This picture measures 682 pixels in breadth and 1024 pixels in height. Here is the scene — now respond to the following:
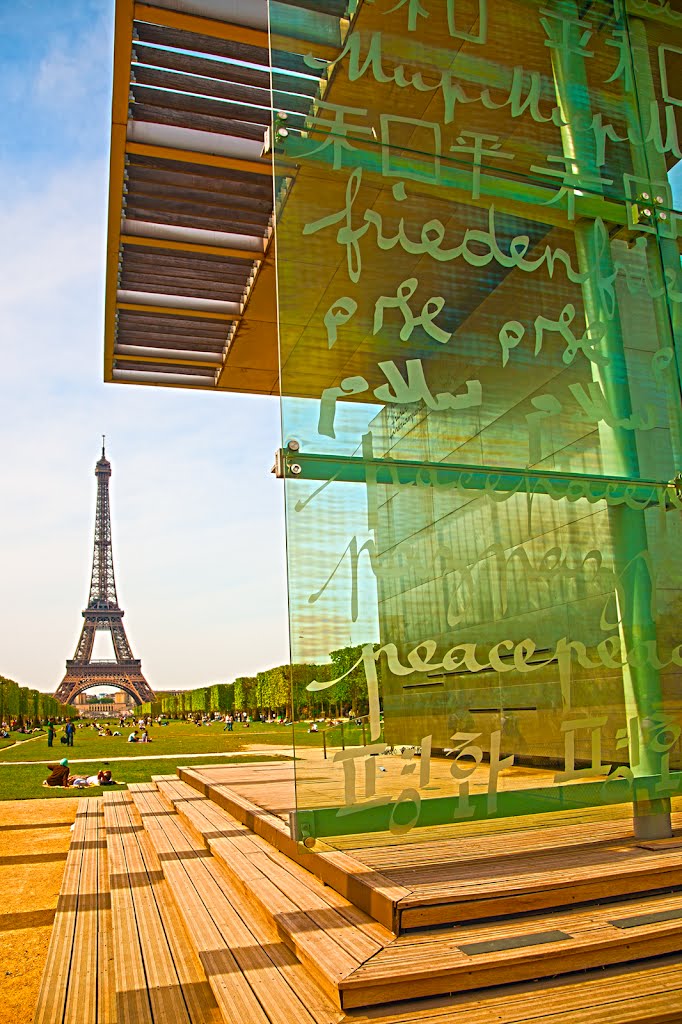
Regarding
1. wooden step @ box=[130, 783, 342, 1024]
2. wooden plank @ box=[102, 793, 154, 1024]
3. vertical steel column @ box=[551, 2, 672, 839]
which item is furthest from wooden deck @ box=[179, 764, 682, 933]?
wooden plank @ box=[102, 793, 154, 1024]

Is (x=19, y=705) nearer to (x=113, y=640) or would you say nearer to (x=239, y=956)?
(x=113, y=640)

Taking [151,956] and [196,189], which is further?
[196,189]

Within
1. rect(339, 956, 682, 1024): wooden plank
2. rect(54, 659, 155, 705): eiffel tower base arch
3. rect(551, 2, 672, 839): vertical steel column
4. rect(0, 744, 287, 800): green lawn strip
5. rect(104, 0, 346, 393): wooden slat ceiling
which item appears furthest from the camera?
rect(54, 659, 155, 705): eiffel tower base arch

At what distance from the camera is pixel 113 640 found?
7062cm

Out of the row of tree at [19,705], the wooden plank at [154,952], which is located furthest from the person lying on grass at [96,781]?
the row of tree at [19,705]

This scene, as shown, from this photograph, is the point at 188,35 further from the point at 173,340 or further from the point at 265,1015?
the point at 265,1015

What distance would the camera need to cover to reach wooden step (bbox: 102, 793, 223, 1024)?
107 inches

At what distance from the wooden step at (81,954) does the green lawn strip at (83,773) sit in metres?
5.78

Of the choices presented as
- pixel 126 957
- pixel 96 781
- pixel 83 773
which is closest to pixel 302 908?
pixel 126 957

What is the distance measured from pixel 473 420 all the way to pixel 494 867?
198cm

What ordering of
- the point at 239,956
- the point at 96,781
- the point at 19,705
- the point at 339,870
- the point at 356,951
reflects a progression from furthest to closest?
1. the point at 19,705
2. the point at 96,781
3. the point at 339,870
4. the point at 239,956
5. the point at 356,951

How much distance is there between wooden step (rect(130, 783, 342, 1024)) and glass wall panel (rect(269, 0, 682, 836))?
0.52 m

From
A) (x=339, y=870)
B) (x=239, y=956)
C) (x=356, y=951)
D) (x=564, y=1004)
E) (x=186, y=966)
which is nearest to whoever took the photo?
(x=564, y=1004)

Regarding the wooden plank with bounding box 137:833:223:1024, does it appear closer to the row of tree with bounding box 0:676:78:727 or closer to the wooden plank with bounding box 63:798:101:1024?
the wooden plank with bounding box 63:798:101:1024
